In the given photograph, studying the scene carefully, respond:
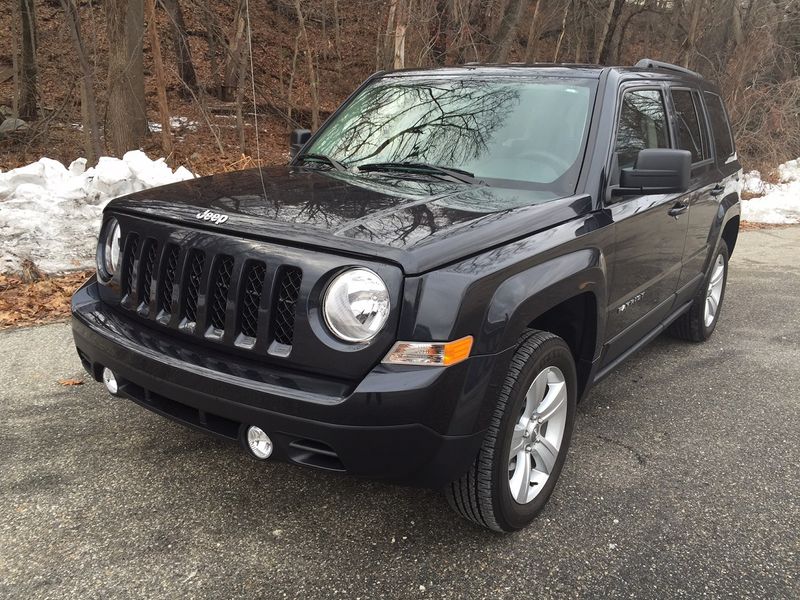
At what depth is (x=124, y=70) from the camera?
28.4 feet

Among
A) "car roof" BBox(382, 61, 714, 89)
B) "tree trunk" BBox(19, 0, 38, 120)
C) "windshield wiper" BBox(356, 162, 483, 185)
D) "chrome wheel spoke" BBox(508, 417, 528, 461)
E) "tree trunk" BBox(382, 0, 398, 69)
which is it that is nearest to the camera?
"chrome wheel spoke" BBox(508, 417, 528, 461)

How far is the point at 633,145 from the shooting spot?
3.39 meters

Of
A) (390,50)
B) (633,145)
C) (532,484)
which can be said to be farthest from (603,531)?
(390,50)

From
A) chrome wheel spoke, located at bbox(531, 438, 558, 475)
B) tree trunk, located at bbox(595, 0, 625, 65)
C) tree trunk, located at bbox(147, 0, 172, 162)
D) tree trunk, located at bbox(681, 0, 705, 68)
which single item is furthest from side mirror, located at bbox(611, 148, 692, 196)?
tree trunk, located at bbox(595, 0, 625, 65)

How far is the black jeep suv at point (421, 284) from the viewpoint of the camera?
212cm

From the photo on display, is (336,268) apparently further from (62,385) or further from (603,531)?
(62,385)

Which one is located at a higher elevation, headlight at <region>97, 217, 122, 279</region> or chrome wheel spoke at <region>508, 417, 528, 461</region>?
headlight at <region>97, 217, 122, 279</region>

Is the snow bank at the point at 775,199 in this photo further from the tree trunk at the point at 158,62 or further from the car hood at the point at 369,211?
the car hood at the point at 369,211

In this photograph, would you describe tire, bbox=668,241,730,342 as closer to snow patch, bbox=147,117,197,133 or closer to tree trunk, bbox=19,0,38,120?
snow patch, bbox=147,117,197,133

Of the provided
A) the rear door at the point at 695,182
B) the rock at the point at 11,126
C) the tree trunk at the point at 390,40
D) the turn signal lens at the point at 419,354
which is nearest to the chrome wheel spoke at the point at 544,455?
the turn signal lens at the point at 419,354

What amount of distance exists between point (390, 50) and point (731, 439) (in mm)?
8270

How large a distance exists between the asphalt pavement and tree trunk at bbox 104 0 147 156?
5.93 m

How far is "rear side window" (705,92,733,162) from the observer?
467cm

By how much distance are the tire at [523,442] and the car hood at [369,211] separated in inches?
18.8
